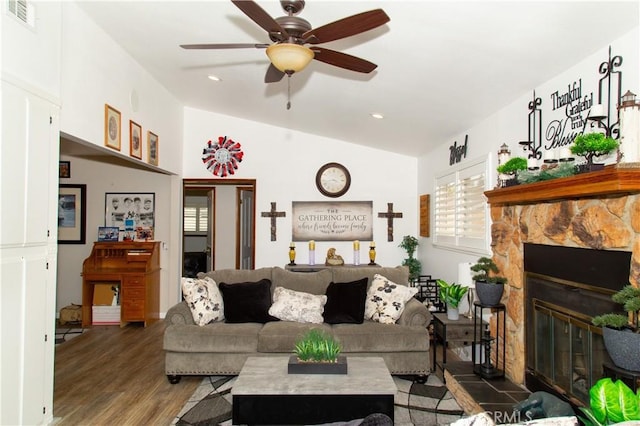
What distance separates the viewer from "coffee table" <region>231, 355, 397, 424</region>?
267 centimetres

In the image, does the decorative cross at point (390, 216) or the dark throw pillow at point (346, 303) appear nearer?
the dark throw pillow at point (346, 303)

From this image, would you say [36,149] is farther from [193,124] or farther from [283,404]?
[193,124]

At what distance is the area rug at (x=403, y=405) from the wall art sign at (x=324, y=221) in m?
3.01

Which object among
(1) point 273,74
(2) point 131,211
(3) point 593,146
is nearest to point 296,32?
(1) point 273,74

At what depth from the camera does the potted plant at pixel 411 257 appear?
249 inches

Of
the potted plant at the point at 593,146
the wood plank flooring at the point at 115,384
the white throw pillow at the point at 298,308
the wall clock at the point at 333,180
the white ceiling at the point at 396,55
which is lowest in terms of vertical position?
the wood plank flooring at the point at 115,384

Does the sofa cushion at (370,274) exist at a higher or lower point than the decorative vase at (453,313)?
higher

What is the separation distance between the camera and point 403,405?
3.32 m

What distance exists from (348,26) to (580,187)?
153 centimetres

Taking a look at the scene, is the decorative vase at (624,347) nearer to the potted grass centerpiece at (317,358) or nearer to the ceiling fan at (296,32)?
the potted grass centerpiece at (317,358)

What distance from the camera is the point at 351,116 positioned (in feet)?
17.1

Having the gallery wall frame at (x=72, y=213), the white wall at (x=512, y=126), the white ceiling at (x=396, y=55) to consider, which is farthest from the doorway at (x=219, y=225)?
the white wall at (x=512, y=126)

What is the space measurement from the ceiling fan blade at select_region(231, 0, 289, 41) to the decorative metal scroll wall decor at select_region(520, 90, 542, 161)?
204 centimetres

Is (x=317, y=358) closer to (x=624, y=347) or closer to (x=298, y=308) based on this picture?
(x=298, y=308)
